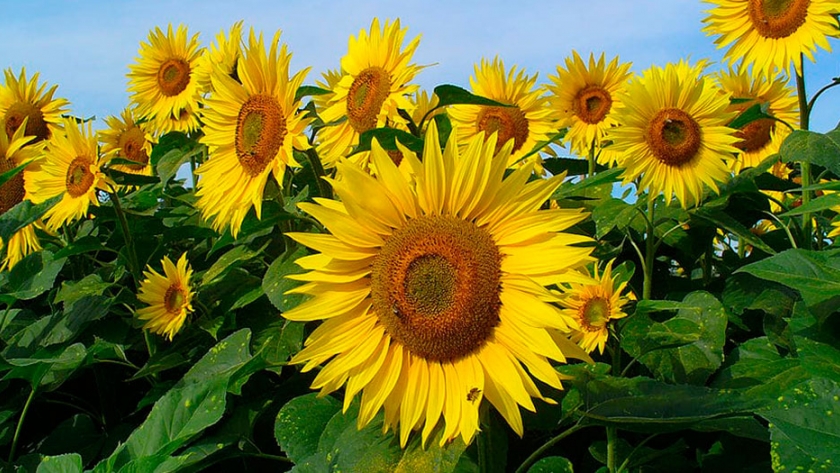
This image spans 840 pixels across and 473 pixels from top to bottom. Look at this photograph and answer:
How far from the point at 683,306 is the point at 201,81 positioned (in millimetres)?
2506

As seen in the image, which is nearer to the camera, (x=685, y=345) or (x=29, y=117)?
(x=685, y=345)

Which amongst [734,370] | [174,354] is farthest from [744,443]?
[174,354]

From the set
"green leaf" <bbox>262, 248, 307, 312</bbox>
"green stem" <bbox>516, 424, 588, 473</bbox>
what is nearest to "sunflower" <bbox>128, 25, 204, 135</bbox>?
"green leaf" <bbox>262, 248, 307, 312</bbox>

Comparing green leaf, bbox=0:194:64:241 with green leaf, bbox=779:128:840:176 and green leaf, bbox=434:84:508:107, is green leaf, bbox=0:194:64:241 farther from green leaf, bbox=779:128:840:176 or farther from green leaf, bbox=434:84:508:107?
green leaf, bbox=779:128:840:176

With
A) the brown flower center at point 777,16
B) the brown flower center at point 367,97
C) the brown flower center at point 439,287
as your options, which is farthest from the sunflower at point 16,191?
the brown flower center at point 777,16

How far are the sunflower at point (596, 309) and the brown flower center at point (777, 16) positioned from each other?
5.00ft

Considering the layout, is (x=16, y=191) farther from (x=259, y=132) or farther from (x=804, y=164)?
(x=804, y=164)

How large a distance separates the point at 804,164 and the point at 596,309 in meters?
0.93

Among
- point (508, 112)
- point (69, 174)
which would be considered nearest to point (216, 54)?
point (69, 174)

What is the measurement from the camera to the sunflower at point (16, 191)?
345cm

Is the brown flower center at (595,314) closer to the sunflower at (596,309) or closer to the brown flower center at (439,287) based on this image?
the sunflower at (596,309)

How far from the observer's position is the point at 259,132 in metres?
2.28

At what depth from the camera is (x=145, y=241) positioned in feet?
10.6

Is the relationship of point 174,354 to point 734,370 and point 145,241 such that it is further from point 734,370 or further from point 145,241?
point 734,370
